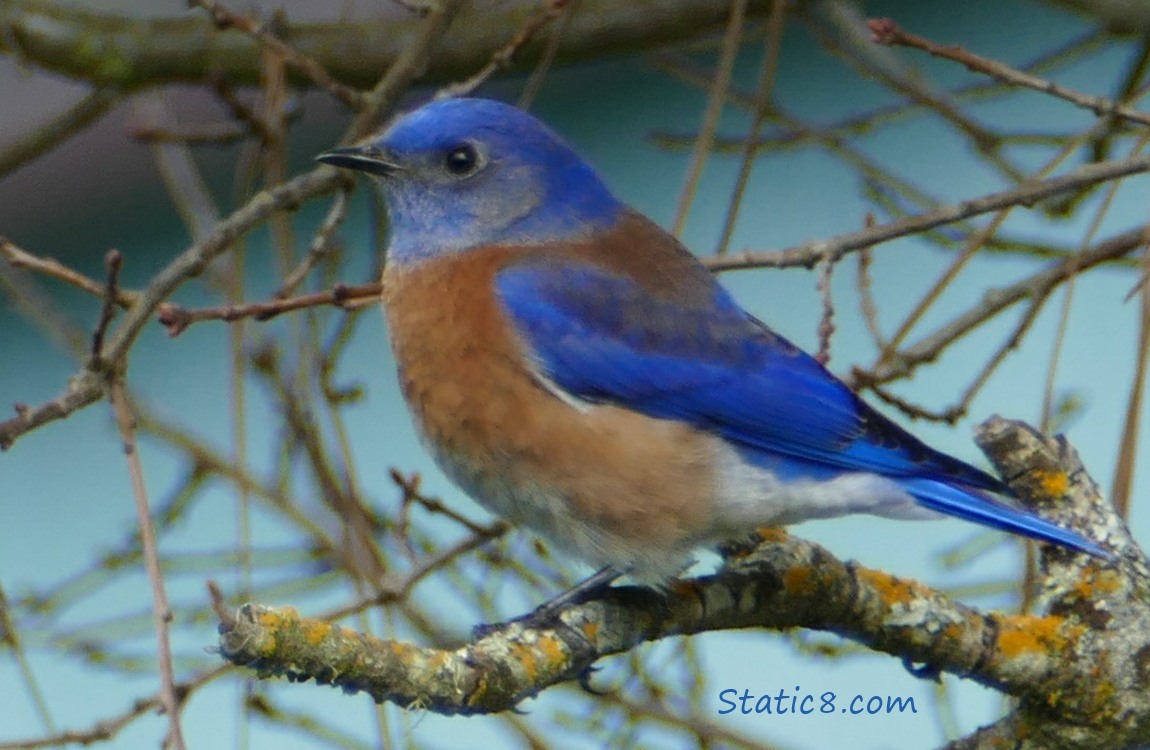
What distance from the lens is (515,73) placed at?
4812mm

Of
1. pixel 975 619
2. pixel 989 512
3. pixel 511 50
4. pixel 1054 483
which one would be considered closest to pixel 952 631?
pixel 975 619

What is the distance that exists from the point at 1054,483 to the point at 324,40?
Result: 2.35 metres

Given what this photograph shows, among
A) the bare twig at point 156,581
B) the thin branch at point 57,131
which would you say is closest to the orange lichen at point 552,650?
the bare twig at point 156,581

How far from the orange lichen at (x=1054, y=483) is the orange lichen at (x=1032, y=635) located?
26 centimetres

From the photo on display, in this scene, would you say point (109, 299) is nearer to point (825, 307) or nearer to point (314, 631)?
point (314, 631)

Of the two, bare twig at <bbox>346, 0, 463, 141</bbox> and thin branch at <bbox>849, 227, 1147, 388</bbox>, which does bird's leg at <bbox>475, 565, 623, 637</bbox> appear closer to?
thin branch at <bbox>849, 227, 1147, 388</bbox>

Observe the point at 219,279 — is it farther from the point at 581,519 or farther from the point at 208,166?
the point at 208,166

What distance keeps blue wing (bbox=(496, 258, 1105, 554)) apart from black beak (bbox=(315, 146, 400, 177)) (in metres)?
0.39

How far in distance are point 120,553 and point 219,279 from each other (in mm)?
819

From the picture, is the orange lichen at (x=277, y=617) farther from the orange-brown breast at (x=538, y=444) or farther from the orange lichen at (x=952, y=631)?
the orange lichen at (x=952, y=631)

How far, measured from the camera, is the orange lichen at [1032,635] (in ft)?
Answer: 9.05

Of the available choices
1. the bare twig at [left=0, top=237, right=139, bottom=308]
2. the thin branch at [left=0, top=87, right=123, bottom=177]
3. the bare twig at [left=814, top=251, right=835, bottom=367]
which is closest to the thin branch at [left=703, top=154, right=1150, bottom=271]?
the bare twig at [left=814, top=251, right=835, bottom=367]

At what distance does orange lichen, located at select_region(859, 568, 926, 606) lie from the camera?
288 centimetres

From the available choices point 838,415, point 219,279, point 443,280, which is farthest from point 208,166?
point 838,415
